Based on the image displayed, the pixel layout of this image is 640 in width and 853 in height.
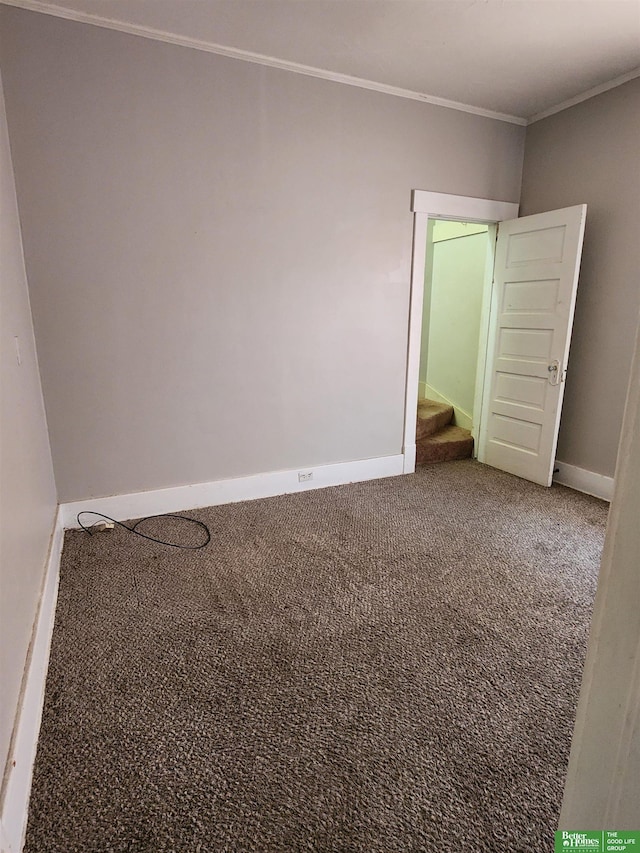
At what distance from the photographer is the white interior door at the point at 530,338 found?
3182 millimetres

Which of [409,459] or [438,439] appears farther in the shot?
[438,439]

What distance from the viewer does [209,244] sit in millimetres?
2785

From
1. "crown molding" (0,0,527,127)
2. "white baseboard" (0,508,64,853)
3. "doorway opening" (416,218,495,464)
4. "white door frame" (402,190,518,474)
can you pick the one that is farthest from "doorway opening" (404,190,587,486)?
"white baseboard" (0,508,64,853)

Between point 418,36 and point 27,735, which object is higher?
point 418,36

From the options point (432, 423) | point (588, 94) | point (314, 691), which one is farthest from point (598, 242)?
point (314, 691)

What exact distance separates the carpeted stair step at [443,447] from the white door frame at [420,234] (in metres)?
0.22

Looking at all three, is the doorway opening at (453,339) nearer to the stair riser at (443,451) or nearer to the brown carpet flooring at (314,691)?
the stair riser at (443,451)

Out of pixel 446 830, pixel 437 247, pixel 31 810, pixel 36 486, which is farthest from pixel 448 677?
pixel 437 247

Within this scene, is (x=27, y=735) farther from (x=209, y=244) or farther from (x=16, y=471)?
(x=209, y=244)

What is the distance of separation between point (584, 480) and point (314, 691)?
2.76 metres

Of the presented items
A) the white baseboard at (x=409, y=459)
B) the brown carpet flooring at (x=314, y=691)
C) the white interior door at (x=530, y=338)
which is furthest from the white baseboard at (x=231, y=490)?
the white interior door at (x=530, y=338)

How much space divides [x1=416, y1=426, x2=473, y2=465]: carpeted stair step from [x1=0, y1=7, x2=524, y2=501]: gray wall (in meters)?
0.62

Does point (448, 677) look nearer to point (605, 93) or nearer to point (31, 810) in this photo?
point (31, 810)

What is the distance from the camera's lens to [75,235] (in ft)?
8.13
